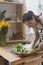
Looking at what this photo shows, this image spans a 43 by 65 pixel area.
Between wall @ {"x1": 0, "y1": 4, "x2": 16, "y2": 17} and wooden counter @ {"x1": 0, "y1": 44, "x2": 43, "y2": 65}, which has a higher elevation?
wall @ {"x1": 0, "y1": 4, "x2": 16, "y2": 17}

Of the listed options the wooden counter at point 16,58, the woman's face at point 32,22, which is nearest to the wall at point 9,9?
the woman's face at point 32,22

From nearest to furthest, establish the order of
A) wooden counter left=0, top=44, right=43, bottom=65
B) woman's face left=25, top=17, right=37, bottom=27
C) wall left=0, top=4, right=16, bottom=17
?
wooden counter left=0, top=44, right=43, bottom=65, woman's face left=25, top=17, right=37, bottom=27, wall left=0, top=4, right=16, bottom=17

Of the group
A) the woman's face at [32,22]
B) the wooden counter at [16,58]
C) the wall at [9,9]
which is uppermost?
the wall at [9,9]

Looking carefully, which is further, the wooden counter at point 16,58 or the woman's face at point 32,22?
the woman's face at point 32,22

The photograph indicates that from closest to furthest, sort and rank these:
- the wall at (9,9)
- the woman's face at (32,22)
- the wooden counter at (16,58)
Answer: the wooden counter at (16,58)
the woman's face at (32,22)
the wall at (9,9)

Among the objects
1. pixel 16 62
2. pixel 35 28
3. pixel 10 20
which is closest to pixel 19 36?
pixel 10 20

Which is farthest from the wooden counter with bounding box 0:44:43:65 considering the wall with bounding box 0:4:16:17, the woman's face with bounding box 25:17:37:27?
the wall with bounding box 0:4:16:17

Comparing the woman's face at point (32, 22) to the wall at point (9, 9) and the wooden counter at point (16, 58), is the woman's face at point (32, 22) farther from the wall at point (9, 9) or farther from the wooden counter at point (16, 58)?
the wall at point (9, 9)

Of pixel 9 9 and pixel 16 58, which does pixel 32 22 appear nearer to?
pixel 16 58

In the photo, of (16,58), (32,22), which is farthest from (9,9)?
(16,58)

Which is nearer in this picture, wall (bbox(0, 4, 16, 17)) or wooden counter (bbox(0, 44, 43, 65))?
wooden counter (bbox(0, 44, 43, 65))

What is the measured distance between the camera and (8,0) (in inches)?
93.7

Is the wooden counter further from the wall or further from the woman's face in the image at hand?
the wall

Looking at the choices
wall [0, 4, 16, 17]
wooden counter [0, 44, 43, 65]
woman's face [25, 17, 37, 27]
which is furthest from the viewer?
wall [0, 4, 16, 17]
